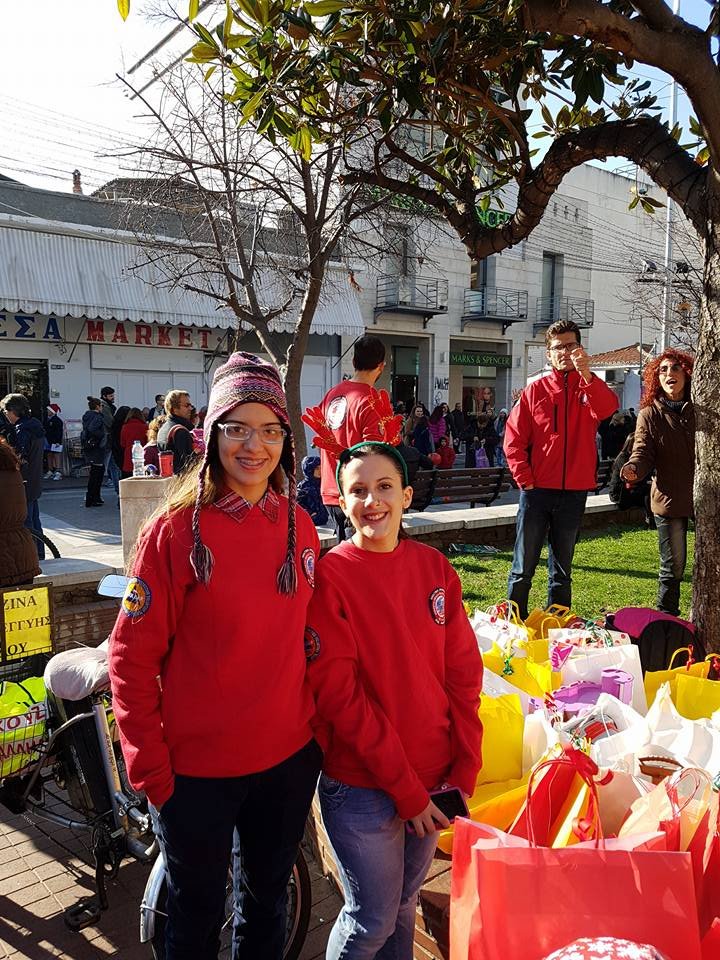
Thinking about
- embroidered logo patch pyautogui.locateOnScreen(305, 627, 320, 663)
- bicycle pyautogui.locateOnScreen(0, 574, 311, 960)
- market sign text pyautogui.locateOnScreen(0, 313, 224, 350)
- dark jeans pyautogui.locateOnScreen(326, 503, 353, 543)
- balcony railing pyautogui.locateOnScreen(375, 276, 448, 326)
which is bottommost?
bicycle pyautogui.locateOnScreen(0, 574, 311, 960)

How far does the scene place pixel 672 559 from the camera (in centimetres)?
504

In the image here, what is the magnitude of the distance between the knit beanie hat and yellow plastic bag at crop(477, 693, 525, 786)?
3.93ft

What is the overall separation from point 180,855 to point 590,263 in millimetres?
32472

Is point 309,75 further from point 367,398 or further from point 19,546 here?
point 19,546

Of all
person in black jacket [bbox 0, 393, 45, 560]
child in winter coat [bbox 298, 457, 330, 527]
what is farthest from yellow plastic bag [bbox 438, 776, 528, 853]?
person in black jacket [bbox 0, 393, 45, 560]

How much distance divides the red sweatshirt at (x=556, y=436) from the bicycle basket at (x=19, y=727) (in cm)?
301

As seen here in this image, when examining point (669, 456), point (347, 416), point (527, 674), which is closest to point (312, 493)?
point (347, 416)

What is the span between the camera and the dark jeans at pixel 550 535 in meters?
4.75

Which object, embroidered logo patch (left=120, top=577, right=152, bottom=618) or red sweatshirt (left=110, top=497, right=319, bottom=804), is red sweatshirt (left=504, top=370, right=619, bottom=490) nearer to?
red sweatshirt (left=110, top=497, right=319, bottom=804)

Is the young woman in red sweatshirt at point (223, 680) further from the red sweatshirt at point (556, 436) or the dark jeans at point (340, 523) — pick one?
the dark jeans at point (340, 523)

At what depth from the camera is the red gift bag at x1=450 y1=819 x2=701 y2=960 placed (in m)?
1.59

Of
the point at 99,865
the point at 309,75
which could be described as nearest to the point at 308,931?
the point at 99,865

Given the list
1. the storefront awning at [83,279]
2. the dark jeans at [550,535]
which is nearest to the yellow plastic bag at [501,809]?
the dark jeans at [550,535]

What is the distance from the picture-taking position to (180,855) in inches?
72.2
